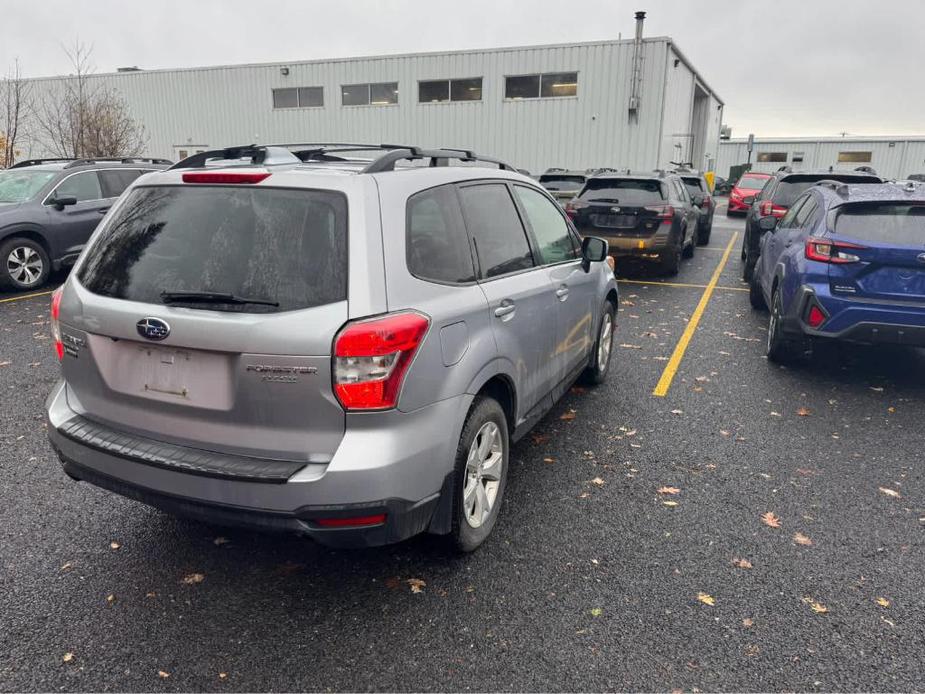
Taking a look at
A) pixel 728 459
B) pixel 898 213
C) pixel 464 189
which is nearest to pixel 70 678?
pixel 464 189

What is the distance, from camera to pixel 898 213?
5676mm

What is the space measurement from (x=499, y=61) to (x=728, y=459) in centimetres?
2376

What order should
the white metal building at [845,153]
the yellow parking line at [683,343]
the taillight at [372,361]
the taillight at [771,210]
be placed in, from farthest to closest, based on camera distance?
the white metal building at [845,153]
the taillight at [771,210]
the yellow parking line at [683,343]
the taillight at [372,361]

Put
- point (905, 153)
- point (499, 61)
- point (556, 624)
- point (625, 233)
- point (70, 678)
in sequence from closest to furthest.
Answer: point (70, 678) → point (556, 624) → point (625, 233) → point (499, 61) → point (905, 153)

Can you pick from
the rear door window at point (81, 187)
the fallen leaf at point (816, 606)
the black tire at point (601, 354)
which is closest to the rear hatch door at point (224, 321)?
the fallen leaf at point (816, 606)

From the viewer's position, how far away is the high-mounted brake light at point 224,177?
275cm

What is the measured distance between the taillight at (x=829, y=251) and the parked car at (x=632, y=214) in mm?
5065

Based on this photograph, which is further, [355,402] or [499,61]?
[499,61]

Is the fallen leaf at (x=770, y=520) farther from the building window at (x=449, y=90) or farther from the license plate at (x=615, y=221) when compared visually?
the building window at (x=449, y=90)

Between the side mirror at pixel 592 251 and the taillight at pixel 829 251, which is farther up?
the side mirror at pixel 592 251

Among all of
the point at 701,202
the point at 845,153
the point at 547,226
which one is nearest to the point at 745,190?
the point at 701,202

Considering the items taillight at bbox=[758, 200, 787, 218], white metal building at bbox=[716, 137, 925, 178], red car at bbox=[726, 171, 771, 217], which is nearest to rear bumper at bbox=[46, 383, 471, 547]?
taillight at bbox=[758, 200, 787, 218]

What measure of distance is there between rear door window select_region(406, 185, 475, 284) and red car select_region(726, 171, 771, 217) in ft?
79.4

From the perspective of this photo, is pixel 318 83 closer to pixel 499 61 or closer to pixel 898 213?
pixel 499 61
